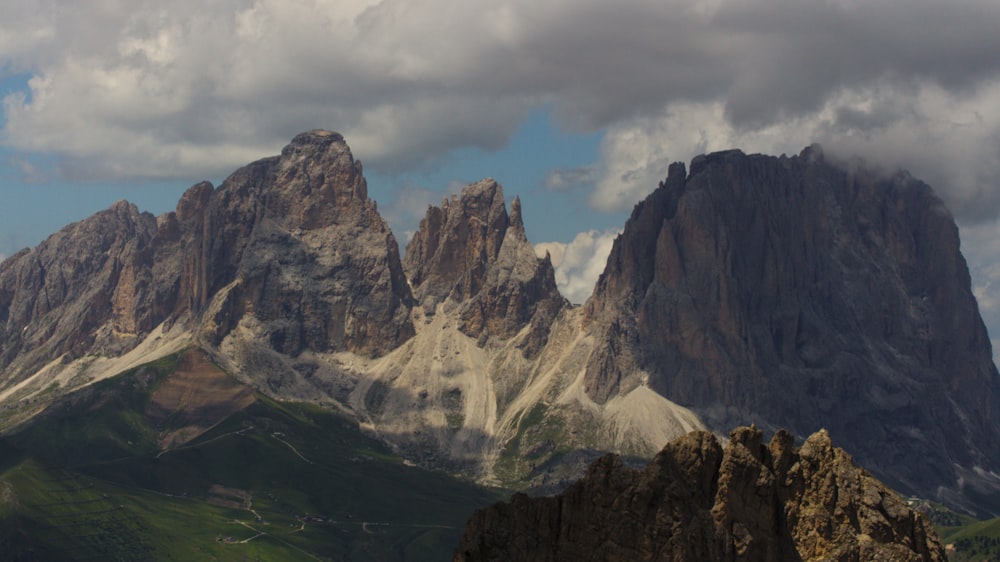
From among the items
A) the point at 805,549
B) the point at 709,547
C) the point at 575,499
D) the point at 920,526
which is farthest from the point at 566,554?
the point at 920,526

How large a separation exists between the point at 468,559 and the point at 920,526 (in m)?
34.9

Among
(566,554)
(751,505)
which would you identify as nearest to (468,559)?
(566,554)

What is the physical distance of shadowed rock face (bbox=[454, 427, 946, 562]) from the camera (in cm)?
9375

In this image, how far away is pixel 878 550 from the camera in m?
95.3

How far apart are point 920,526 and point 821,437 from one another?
32.5ft

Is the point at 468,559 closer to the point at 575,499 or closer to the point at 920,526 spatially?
the point at 575,499

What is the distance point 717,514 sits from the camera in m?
95.4

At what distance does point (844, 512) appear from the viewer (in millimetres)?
98125

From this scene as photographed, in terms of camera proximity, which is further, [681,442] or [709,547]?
[681,442]

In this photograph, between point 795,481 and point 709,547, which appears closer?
point 709,547

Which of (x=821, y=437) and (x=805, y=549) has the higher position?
(x=821, y=437)

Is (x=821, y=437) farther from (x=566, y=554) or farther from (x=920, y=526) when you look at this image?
(x=566, y=554)

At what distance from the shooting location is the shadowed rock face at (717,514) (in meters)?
93.8

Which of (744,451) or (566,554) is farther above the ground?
(744,451)
